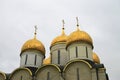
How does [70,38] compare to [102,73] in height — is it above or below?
above

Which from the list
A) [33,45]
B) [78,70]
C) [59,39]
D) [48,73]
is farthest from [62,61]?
[78,70]

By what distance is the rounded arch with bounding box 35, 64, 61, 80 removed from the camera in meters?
14.7

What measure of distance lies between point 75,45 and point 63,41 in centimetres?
273

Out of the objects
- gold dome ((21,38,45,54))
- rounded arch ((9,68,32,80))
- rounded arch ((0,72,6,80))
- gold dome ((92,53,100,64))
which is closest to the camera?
rounded arch ((9,68,32,80))

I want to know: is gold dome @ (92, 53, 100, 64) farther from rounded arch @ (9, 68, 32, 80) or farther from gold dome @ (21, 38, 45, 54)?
rounded arch @ (9, 68, 32, 80)

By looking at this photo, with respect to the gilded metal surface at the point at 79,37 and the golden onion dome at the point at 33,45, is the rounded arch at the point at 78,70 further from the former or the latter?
the golden onion dome at the point at 33,45

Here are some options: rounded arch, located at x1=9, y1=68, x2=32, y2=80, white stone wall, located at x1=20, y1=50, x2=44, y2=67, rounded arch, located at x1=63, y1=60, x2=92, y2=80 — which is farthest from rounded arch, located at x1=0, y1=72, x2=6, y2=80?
rounded arch, located at x1=63, y1=60, x2=92, y2=80

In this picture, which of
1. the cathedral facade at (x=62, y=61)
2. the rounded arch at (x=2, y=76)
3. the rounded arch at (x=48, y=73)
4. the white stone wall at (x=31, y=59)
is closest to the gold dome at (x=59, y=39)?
the cathedral facade at (x=62, y=61)

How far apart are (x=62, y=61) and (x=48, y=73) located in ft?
9.57

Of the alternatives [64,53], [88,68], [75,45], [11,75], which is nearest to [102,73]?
[88,68]

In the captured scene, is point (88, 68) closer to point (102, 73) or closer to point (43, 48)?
point (102, 73)

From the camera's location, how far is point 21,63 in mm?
17359

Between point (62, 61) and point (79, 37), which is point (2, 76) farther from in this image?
point (79, 37)

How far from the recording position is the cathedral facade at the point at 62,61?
14.2 meters
